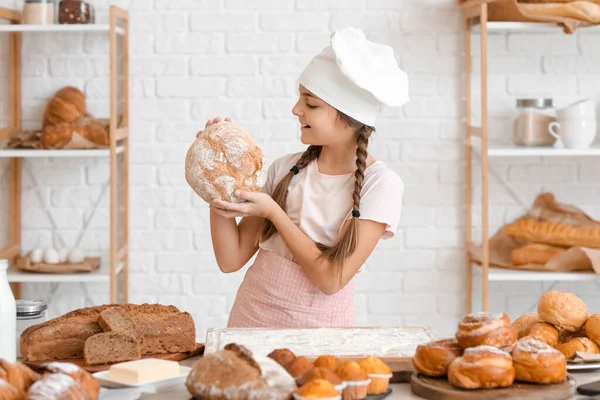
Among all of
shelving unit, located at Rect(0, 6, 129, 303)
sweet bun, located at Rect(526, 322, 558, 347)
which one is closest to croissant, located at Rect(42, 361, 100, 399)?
sweet bun, located at Rect(526, 322, 558, 347)

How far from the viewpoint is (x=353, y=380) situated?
1389mm

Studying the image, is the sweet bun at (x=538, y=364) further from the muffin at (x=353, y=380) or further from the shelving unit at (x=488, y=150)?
the shelving unit at (x=488, y=150)

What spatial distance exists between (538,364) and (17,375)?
796 millimetres

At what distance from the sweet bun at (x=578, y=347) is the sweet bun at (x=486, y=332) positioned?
0.20m

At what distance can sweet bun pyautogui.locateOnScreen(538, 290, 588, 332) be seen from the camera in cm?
168

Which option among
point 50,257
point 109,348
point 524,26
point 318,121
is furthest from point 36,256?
point 524,26

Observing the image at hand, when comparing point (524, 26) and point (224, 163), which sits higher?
point (524, 26)

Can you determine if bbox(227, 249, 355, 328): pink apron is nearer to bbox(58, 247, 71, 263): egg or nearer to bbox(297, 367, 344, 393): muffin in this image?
bbox(297, 367, 344, 393): muffin

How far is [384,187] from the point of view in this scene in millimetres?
2248

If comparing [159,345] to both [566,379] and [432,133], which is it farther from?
[432,133]

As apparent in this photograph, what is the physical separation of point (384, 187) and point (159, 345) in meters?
0.77

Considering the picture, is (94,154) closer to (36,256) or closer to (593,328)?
(36,256)

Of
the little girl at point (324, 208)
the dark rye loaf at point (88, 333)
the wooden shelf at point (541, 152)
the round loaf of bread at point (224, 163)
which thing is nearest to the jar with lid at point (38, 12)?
the little girl at point (324, 208)

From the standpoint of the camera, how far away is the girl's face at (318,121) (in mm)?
2201
